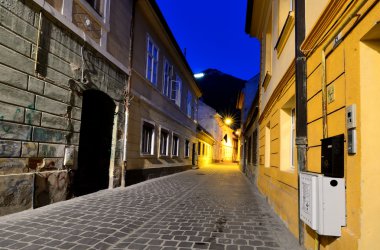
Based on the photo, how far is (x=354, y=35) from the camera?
2904 millimetres

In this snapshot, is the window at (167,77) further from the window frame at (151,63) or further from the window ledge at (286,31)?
the window ledge at (286,31)

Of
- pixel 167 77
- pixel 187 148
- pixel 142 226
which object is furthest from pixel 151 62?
pixel 187 148

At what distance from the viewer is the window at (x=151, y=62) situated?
12779mm

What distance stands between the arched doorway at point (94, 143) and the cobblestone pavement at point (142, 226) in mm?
934

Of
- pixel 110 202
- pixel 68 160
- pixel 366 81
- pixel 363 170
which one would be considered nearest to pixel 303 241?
pixel 363 170

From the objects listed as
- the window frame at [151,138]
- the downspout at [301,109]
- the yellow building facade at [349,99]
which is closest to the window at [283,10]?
the yellow building facade at [349,99]

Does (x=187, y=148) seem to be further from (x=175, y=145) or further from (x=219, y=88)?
(x=219, y=88)

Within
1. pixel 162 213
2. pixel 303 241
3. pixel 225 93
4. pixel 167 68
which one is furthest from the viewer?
pixel 225 93

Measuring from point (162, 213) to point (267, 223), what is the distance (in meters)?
2.09

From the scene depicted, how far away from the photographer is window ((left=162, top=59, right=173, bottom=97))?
15523 millimetres

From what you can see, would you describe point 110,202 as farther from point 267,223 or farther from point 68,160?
point 267,223

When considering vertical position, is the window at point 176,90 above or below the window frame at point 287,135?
above

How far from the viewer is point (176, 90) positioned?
18672 millimetres

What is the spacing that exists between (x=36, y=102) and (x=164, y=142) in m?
10.3
